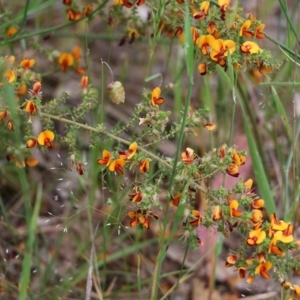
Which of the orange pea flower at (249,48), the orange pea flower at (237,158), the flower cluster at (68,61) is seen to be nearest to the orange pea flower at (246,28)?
the orange pea flower at (249,48)

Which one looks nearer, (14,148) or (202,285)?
(14,148)

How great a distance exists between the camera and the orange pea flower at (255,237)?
4.30ft

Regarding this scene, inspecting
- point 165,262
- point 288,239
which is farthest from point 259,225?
point 165,262

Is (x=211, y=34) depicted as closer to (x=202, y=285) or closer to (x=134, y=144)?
(x=134, y=144)

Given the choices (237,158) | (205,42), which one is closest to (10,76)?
(205,42)

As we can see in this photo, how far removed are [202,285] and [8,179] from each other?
768 millimetres

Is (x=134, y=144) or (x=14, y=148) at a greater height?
(x=134, y=144)

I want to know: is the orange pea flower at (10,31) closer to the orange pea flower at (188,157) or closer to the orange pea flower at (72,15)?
the orange pea flower at (72,15)

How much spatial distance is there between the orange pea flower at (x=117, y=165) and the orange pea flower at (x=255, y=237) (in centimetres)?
30

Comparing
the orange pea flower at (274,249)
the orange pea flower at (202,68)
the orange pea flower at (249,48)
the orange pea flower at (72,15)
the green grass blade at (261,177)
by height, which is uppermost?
the orange pea flower at (249,48)

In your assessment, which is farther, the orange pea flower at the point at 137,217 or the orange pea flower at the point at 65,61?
the orange pea flower at the point at 65,61

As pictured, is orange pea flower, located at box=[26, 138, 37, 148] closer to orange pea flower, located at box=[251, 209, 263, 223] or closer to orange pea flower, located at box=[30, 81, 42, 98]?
orange pea flower, located at box=[30, 81, 42, 98]

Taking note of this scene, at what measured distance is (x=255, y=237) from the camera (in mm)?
1319

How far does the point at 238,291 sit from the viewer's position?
88.4 inches
